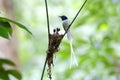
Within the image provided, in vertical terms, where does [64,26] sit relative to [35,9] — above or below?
below

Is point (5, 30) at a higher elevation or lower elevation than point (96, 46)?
lower

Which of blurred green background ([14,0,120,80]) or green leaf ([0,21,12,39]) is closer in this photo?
green leaf ([0,21,12,39])

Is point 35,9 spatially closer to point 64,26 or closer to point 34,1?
point 34,1

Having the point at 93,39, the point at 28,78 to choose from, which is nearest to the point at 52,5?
the point at 28,78

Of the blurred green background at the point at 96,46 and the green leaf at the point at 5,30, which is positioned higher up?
the blurred green background at the point at 96,46

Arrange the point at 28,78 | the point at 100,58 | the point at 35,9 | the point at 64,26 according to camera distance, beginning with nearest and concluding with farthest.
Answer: the point at 64,26, the point at 100,58, the point at 28,78, the point at 35,9

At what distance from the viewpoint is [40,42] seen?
18.2 ft

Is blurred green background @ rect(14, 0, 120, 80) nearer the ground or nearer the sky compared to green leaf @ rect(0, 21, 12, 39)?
nearer the sky

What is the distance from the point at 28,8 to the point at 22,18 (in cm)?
15

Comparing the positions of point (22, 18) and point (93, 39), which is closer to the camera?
point (93, 39)

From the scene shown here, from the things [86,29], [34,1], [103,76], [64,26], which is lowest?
[64,26]

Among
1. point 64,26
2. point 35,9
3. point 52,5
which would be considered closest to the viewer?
point 64,26

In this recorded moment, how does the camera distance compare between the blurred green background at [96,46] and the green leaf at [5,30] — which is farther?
the blurred green background at [96,46]

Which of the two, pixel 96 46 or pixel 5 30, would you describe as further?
pixel 96 46
